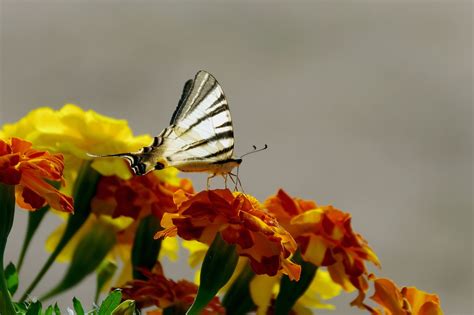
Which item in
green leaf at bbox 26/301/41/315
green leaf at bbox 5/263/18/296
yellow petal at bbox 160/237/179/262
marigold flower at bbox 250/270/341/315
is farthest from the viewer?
yellow petal at bbox 160/237/179/262

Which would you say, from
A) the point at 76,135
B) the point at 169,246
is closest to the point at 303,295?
the point at 169,246

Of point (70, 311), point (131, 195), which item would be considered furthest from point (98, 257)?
point (70, 311)

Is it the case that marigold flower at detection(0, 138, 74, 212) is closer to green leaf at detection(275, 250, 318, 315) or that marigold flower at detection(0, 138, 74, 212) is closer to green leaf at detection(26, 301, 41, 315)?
green leaf at detection(26, 301, 41, 315)

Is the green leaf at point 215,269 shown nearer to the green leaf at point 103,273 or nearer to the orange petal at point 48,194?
the orange petal at point 48,194

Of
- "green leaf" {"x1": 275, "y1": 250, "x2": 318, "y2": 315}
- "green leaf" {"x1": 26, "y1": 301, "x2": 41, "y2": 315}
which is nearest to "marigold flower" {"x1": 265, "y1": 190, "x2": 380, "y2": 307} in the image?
"green leaf" {"x1": 275, "y1": 250, "x2": 318, "y2": 315}

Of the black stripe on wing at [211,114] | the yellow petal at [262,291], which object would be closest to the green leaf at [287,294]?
the yellow petal at [262,291]

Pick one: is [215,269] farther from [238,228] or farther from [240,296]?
[240,296]

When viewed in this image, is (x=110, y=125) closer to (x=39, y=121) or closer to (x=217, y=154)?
(x=39, y=121)
